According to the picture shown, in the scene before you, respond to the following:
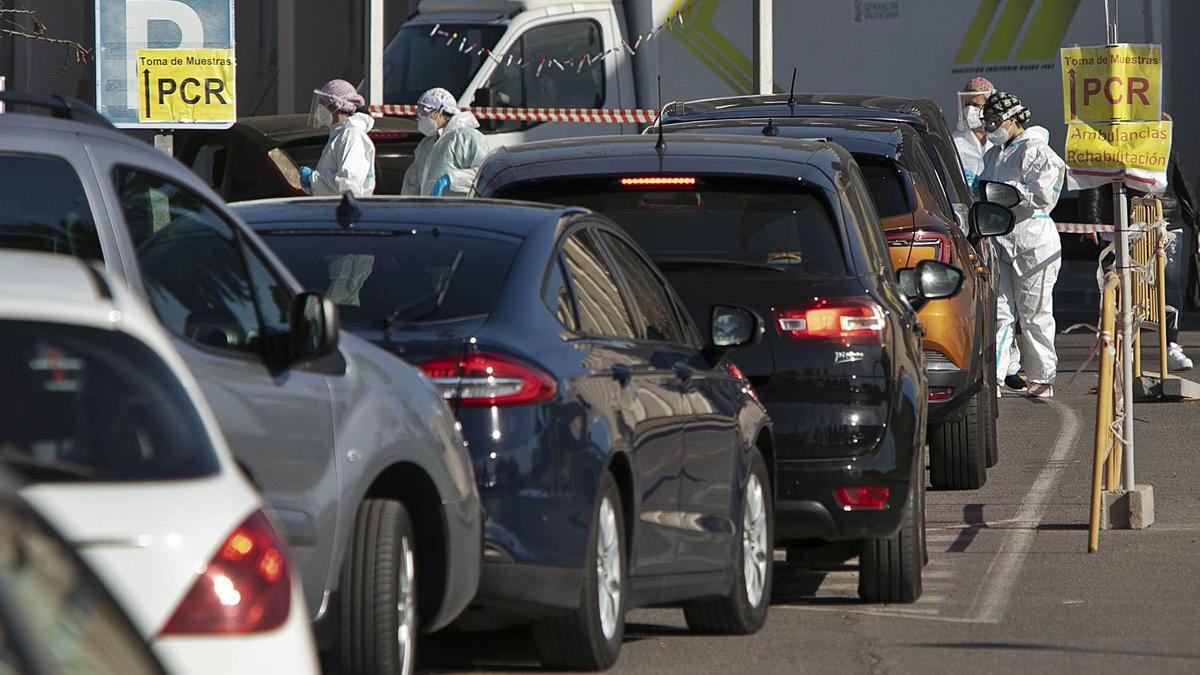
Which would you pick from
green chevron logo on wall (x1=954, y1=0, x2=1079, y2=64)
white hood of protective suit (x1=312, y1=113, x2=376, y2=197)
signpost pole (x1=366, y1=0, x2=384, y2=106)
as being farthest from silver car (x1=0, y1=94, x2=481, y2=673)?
green chevron logo on wall (x1=954, y1=0, x2=1079, y2=64)

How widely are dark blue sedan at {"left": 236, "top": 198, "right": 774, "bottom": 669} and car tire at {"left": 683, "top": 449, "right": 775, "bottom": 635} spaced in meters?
0.01

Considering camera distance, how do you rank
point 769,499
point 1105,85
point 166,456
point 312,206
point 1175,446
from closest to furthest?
point 166,456 < point 312,206 < point 769,499 < point 1105,85 < point 1175,446

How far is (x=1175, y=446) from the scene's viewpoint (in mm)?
14438

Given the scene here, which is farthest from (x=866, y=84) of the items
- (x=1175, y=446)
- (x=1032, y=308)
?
(x=1175, y=446)

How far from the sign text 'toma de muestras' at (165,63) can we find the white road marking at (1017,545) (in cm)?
496

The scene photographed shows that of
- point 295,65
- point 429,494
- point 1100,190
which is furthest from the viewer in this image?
point 295,65

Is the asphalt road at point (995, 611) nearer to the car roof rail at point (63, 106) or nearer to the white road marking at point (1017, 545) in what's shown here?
the white road marking at point (1017, 545)

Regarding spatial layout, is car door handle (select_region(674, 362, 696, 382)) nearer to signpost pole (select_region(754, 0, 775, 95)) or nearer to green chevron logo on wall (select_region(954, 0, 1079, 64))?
signpost pole (select_region(754, 0, 775, 95))

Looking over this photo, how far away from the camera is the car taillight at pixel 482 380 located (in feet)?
21.8

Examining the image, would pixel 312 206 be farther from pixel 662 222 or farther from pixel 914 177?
pixel 914 177

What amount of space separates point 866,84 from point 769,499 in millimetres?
15725

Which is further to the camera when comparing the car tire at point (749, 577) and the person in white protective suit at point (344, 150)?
the person in white protective suit at point (344, 150)

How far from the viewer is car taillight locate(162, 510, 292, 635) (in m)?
3.81

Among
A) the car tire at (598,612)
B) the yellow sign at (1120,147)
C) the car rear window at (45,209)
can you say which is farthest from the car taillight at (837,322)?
the yellow sign at (1120,147)
